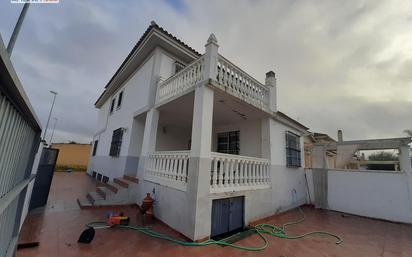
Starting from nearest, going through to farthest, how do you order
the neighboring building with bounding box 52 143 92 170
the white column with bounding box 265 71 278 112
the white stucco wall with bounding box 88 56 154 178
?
the white column with bounding box 265 71 278 112 < the white stucco wall with bounding box 88 56 154 178 < the neighboring building with bounding box 52 143 92 170

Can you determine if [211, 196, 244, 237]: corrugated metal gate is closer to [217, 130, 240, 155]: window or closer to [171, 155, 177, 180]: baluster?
[171, 155, 177, 180]: baluster

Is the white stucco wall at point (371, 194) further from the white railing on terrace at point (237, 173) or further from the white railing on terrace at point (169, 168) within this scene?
the white railing on terrace at point (169, 168)

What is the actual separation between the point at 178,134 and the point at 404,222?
30.4 ft

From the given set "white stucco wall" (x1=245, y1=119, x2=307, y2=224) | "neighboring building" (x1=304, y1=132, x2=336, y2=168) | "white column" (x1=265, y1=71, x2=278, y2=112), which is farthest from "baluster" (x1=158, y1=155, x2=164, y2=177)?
"neighboring building" (x1=304, y1=132, x2=336, y2=168)

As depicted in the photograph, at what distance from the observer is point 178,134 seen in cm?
874

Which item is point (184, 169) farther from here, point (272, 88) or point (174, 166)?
point (272, 88)

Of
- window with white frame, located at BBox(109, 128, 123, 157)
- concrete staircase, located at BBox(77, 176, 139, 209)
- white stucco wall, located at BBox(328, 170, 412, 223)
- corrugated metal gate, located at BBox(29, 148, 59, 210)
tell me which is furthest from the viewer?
window with white frame, located at BBox(109, 128, 123, 157)

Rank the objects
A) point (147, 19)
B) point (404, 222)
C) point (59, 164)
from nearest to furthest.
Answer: point (404, 222)
point (147, 19)
point (59, 164)

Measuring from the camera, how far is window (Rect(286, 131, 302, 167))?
7035mm

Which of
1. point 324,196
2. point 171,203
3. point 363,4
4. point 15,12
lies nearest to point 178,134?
point 171,203

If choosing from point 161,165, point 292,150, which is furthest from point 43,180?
point 292,150

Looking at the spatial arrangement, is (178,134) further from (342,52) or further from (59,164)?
(59,164)

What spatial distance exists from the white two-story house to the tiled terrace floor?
685 mm

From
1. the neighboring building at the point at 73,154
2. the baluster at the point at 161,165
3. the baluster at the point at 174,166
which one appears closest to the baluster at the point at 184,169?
the baluster at the point at 174,166
